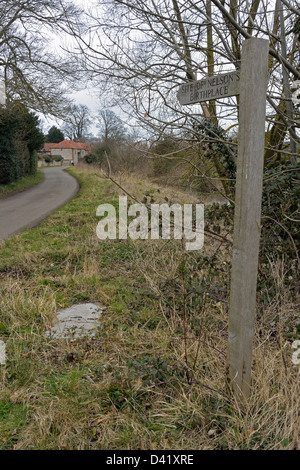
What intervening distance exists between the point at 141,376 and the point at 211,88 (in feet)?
6.60

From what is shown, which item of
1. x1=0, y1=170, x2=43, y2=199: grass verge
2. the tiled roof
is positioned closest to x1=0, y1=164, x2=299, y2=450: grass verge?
x1=0, y1=170, x2=43, y2=199: grass verge

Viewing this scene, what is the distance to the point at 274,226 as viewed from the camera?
376cm

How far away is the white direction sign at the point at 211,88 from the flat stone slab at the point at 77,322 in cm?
235

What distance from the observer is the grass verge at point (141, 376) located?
7.43 feet

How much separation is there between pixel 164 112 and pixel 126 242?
2717 mm

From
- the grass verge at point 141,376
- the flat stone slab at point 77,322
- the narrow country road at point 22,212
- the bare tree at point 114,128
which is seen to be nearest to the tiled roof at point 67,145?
the bare tree at point 114,128

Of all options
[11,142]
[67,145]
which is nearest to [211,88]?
[11,142]

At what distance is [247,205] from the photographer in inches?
88.4

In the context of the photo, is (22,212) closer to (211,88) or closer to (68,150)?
(211,88)

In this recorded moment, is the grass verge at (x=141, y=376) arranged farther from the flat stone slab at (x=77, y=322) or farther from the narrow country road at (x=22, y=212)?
the narrow country road at (x=22, y=212)

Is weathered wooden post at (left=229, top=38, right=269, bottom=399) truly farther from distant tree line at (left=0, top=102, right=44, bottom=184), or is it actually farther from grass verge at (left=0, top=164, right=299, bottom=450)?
distant tree line at (left=0, top=102, right=44, bottom=184)

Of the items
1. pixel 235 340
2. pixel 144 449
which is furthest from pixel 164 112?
pixel 144 449

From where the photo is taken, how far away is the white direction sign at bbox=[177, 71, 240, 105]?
7.75ft

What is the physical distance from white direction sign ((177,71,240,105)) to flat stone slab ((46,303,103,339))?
7.71 ft
